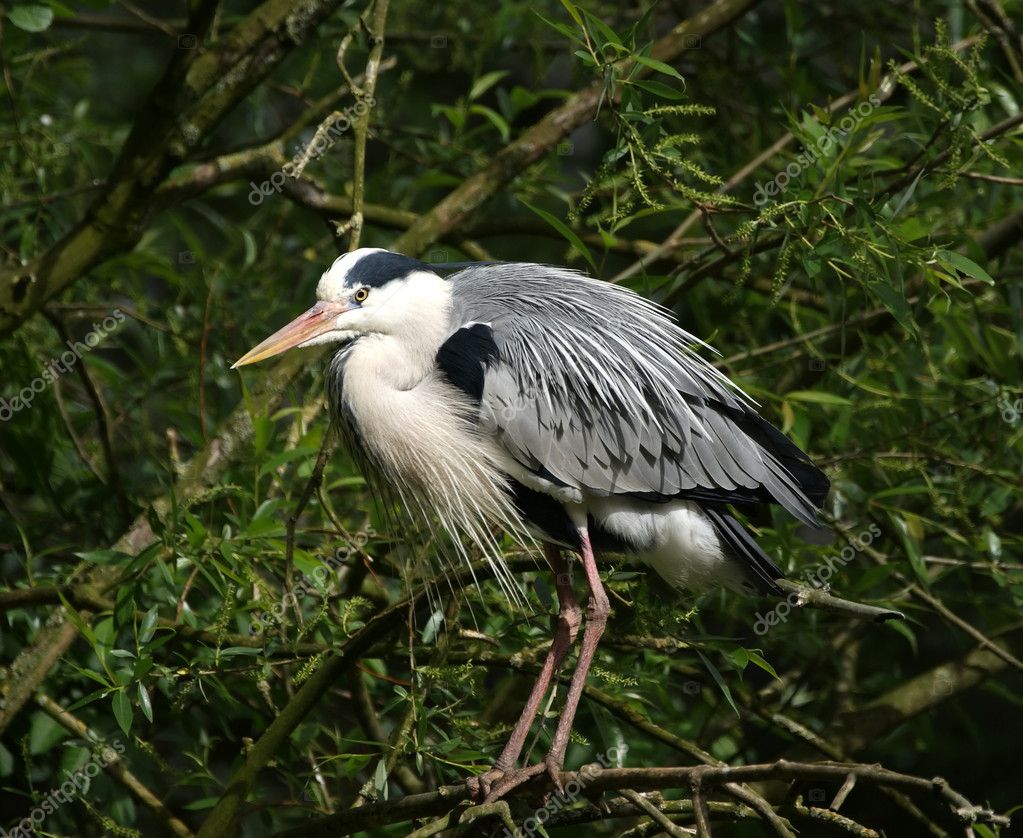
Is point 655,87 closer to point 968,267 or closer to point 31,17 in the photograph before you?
point 968,267

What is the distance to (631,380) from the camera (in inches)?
103

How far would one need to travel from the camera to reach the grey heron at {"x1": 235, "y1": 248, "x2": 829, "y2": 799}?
2.57 m

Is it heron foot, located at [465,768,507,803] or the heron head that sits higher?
the heron head

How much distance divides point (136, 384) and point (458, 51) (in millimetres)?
1428

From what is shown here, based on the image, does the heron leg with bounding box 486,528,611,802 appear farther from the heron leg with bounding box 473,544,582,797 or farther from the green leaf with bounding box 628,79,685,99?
the green leaf with bounding box 628,79,685,99

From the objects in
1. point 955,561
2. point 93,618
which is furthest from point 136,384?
point 955,561

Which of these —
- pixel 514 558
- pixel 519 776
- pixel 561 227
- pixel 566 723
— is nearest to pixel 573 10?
pixel 561 227

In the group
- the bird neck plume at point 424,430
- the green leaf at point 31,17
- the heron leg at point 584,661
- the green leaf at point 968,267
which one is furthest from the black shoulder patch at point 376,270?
the green leaf at point 968,267

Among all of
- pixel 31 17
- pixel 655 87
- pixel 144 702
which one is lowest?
pixel 144 702

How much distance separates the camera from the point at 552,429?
2570mm

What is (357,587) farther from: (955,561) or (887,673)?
(887,673)

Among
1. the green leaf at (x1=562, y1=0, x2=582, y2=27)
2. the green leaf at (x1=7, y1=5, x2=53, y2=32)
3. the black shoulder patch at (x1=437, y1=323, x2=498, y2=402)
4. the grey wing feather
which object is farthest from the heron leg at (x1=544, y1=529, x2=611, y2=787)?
the green leaf at (x1=7, y1=5, x2=53, y2=32)

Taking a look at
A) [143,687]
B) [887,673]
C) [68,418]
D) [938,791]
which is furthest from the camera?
[887,673]

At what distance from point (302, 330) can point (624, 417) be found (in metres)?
0.72
